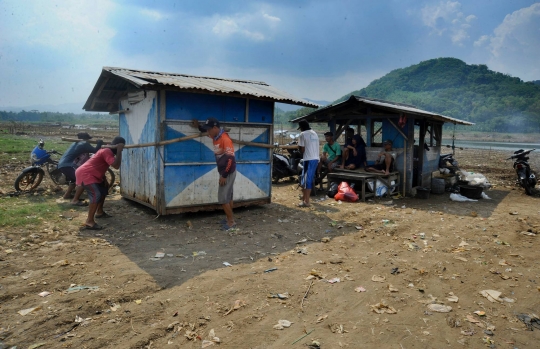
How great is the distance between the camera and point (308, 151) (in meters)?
8.20

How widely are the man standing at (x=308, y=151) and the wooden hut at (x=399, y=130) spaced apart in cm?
173

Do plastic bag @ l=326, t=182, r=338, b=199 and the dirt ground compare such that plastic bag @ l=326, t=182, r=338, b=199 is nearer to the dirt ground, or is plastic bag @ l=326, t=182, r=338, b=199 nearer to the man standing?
the man standing

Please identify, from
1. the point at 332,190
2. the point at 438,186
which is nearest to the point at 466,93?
the point at 438,186

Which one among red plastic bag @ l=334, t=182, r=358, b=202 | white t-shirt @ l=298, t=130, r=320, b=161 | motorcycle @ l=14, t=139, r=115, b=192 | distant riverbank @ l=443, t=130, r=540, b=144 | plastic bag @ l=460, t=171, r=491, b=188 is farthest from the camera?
distant riverbank @ l=443, t=130, r=540, b=144

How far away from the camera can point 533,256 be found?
5207 millimetres

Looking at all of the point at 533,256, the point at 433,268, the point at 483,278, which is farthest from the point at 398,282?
the point at 533,256

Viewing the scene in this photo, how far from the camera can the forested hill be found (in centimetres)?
5931

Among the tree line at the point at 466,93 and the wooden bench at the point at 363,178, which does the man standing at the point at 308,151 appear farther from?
the tree line at the point at 466,93

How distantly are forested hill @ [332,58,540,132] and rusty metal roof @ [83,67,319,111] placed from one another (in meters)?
59.4

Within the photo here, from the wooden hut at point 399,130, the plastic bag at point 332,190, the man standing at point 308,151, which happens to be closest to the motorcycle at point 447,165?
the wooden hut at point 399,130

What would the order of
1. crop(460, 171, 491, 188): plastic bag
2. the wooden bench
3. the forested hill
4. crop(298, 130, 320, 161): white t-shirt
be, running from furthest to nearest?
the forested hill → crop(460, 171, 491, 188): plastic bag → the wooden bench → crop(298, 130, 320, 161): white t-shirt

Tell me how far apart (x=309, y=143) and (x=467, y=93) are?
83.8m

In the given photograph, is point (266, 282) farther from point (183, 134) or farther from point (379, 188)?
point (379, 188)

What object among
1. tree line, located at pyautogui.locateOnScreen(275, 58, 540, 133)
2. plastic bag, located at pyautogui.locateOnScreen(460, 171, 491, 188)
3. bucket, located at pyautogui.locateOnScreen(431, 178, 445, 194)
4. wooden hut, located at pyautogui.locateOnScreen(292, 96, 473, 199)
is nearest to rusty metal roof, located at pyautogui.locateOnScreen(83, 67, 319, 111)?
wooden hut, located at pyautogui.locateOnScreen(292, 96, 473, 199)
